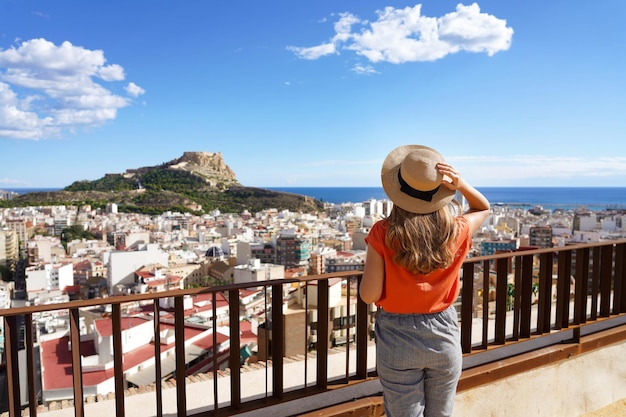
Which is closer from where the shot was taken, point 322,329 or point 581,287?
point 322,329

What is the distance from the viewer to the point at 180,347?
185cm

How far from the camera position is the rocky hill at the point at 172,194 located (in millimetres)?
83312

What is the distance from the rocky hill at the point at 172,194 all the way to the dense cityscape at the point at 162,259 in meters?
13.2

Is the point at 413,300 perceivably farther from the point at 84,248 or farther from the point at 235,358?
the point at 84,248

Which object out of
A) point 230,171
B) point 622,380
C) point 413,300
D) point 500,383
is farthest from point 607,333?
point 230,171

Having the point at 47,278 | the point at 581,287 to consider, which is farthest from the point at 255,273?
the point at 581,287

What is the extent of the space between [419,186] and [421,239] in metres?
0.16

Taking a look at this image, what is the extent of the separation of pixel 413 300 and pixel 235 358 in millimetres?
947

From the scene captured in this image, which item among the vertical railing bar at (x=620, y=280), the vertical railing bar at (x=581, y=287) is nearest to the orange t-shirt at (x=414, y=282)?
the vertical railing bar at (x=581, y=287)

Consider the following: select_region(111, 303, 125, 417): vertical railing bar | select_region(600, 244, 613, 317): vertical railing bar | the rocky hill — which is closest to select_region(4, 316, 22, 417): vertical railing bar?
select_region(111, 303, 125, 417): vertical railing bar

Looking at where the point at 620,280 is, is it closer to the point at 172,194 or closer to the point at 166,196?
the point at 166,196

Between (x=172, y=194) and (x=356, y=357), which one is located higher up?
(x=356, y=357)

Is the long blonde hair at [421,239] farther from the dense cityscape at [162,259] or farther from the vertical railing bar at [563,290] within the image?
the dense cityscape at [162,259]

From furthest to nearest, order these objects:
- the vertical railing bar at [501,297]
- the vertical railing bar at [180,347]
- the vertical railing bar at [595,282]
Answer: the vertical railing bar at [595,282]
the vertical railing bar at [501,297]
the vertical railing bar at [180,347]
